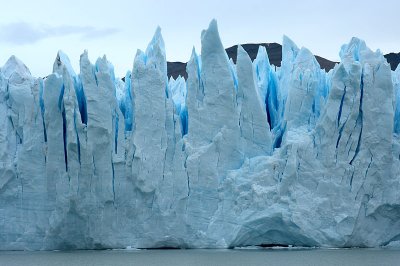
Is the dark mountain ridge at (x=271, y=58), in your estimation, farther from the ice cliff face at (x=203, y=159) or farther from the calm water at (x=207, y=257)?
the calm water at (x=207, y=257)

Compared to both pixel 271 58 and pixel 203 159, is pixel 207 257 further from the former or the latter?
pixel 271 58

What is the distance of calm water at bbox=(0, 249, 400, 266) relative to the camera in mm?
17531

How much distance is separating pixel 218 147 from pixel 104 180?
9.75ft

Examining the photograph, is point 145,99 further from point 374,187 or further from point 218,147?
point 374,187

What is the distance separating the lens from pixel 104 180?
2094 centimetres

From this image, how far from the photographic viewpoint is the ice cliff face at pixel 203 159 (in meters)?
20.5

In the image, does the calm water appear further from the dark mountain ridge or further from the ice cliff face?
the dark mountain ridge

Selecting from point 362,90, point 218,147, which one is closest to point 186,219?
point 218,147

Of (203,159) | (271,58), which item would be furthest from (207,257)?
(271,58)

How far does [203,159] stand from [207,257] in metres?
3.00

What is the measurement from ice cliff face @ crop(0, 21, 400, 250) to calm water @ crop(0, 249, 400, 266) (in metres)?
0.63

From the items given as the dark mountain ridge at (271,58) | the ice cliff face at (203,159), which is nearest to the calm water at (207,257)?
the ice cliff face at (203,159)

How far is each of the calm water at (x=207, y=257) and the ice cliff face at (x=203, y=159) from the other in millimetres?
629

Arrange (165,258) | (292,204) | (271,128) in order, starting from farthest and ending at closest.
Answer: (271,128) → (292,204) → (165,258)
